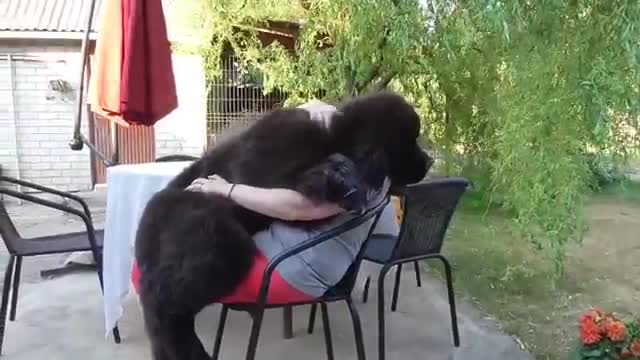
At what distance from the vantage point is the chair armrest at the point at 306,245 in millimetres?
1937

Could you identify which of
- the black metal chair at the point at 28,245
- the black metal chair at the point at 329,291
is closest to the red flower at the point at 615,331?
the black metal chair at the point at 329,291

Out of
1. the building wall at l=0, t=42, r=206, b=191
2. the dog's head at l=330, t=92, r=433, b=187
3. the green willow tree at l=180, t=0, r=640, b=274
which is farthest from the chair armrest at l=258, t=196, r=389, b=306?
the building wall at l=0, t=42, r=206, b=191

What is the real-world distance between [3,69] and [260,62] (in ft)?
13.1

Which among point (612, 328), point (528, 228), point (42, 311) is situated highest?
point (528, 228)

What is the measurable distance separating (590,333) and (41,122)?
7655 millimetres

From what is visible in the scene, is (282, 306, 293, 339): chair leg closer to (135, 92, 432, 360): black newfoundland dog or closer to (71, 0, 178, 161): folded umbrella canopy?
(135, 92, 432, 360): black newfoundland dog

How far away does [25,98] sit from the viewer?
27.7 ft

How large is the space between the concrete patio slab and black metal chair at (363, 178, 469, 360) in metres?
0.24

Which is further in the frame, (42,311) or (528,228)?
(42,311)

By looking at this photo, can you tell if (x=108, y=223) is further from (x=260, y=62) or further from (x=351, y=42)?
(x=260, y=62)

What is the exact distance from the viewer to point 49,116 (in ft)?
27.9

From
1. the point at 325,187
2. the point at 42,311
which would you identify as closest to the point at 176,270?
the point at 325,187

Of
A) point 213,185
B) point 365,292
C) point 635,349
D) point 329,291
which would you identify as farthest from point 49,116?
point 635,349

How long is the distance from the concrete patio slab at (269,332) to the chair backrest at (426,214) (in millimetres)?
478
